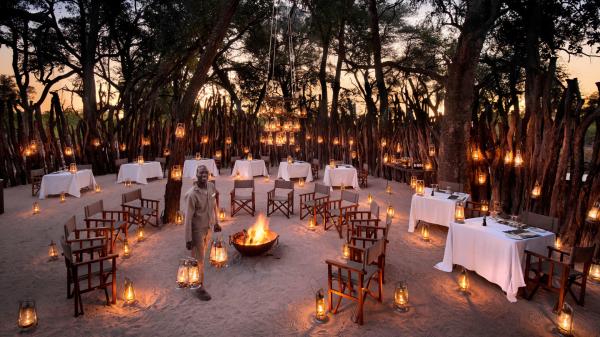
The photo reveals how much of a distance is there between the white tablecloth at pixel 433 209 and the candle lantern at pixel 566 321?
3.05m

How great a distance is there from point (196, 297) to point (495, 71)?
45.0ft

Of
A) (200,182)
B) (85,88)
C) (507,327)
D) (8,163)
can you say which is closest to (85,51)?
(85,88)

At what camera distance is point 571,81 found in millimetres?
5793

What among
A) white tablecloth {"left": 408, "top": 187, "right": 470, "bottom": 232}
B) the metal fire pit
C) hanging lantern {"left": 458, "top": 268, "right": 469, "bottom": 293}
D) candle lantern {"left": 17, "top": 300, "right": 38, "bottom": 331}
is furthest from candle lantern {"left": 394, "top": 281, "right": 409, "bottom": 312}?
candle lantern {"left": 17, "top": 300, "right": 38, "bottom": 331}

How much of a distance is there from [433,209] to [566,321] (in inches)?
134

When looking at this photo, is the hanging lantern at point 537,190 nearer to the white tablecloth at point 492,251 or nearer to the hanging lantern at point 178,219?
the white tablecloth at point 492,251

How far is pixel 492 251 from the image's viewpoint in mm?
4637

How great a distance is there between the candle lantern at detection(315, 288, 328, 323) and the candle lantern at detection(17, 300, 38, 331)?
3.08m

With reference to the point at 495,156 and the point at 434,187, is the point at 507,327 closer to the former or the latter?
the point at 434,187

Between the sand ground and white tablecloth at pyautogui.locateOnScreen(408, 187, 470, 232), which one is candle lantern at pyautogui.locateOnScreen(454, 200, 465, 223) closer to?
the sand ground

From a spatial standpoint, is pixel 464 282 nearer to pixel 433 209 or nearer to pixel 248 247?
pixel 433 209

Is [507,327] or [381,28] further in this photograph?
[381,28]

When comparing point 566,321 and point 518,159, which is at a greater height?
point 518,159

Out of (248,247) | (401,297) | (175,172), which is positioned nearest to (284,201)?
(175,172)
